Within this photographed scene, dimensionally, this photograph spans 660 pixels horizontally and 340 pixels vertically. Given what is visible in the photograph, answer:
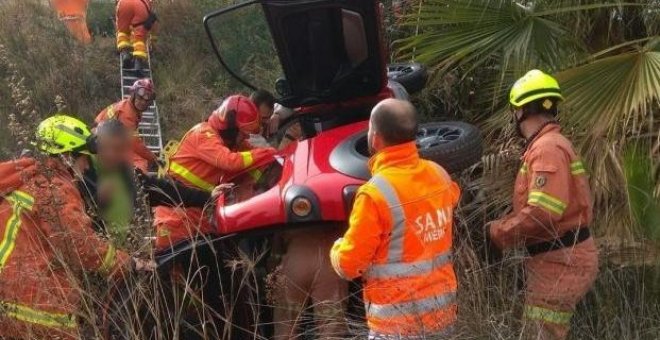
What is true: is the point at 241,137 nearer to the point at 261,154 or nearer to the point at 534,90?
the point at 261,154

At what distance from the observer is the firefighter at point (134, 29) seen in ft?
40.7

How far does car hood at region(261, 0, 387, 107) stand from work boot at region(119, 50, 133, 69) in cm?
844

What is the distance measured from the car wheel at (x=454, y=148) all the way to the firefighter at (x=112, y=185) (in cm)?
123

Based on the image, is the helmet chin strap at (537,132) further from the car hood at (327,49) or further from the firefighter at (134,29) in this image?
the firefighter at (134,29)

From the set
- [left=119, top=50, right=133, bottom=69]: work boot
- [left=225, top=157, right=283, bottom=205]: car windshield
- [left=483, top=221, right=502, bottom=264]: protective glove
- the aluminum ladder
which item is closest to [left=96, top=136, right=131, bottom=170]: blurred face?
[left=225, top=157, right=283, bottom=205]: car windshield

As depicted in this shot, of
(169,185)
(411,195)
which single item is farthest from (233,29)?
(411,195)

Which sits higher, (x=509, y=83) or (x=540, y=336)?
(x=509, y=83)

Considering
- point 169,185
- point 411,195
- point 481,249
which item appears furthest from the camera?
point 169,185

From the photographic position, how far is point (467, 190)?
515 centimetres

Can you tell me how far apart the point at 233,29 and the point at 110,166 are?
22.6 feet

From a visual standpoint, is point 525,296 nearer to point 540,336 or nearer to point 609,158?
point 540,336

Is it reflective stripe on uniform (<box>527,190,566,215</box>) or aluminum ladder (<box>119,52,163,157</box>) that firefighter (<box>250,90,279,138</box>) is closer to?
reflective stripe on uniform (<box>527,190,566,215</box>)

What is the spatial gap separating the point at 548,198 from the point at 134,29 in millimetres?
9814

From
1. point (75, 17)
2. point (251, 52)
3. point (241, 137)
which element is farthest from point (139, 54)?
point (241, 137)
